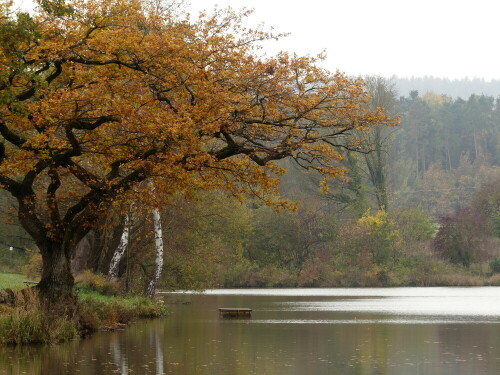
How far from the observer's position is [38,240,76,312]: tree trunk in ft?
87.2

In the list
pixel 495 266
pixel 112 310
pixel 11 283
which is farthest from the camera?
pixel 495 266

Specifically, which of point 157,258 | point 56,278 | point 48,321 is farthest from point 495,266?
point 48,321

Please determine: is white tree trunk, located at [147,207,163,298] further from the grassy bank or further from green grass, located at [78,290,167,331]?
the grassy bank

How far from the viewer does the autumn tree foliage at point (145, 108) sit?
23.6 meters

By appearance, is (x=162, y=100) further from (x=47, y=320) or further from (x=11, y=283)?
(x=11, y=283)

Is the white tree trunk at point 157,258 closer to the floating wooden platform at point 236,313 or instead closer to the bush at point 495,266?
the floating wooden platform at point 236,313

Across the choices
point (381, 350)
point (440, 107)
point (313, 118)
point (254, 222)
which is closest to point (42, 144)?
point (313, 118)

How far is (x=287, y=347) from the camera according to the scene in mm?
23797

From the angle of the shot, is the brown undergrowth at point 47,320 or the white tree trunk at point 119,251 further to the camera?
the white tree trunk at point 119,251

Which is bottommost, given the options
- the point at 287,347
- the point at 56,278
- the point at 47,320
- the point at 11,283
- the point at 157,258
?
the point at 287,347

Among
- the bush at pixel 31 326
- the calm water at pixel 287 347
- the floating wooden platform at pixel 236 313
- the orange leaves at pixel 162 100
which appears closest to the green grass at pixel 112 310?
the calm water at pixel 287 347

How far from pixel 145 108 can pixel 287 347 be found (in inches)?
317

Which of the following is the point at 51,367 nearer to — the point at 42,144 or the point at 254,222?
the point at 42,144

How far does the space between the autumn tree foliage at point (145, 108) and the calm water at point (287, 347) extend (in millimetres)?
4493
